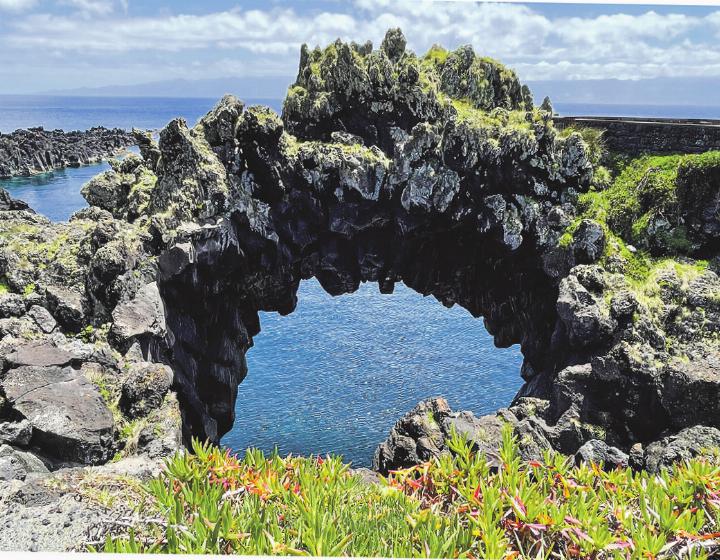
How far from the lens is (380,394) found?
3697 centimetres

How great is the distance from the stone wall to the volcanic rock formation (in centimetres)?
168

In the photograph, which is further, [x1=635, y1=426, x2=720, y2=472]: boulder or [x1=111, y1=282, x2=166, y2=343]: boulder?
[x1=111, y1=282, x2=166, y2=343]: boulder

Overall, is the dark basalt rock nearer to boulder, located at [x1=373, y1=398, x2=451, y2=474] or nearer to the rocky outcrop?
boulder, located at [x1=373, y1=398, x2=451, y2=474]

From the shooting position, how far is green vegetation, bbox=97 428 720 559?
23.7 feet

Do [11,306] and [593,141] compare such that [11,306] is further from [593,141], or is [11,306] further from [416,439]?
[593,141]

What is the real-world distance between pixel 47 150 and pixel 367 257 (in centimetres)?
7969

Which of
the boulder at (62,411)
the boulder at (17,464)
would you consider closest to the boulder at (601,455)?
the boulder at (62,411)

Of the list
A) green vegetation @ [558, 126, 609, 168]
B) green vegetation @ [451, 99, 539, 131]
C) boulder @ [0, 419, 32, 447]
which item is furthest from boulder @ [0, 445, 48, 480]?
green vegetation @ [558, 126, 609, 168]

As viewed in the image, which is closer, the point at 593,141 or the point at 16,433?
the point at 16,433

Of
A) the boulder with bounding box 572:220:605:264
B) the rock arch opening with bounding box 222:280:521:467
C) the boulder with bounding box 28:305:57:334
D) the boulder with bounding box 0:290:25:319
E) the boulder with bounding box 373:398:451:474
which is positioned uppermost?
the boulder with bounding box 572:220:605:264

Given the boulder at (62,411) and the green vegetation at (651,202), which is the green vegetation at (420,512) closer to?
the boulder at (62,411)

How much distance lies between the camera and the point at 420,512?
7.95 metres

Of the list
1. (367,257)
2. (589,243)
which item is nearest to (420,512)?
(589,243)

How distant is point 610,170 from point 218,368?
21.5 meters
